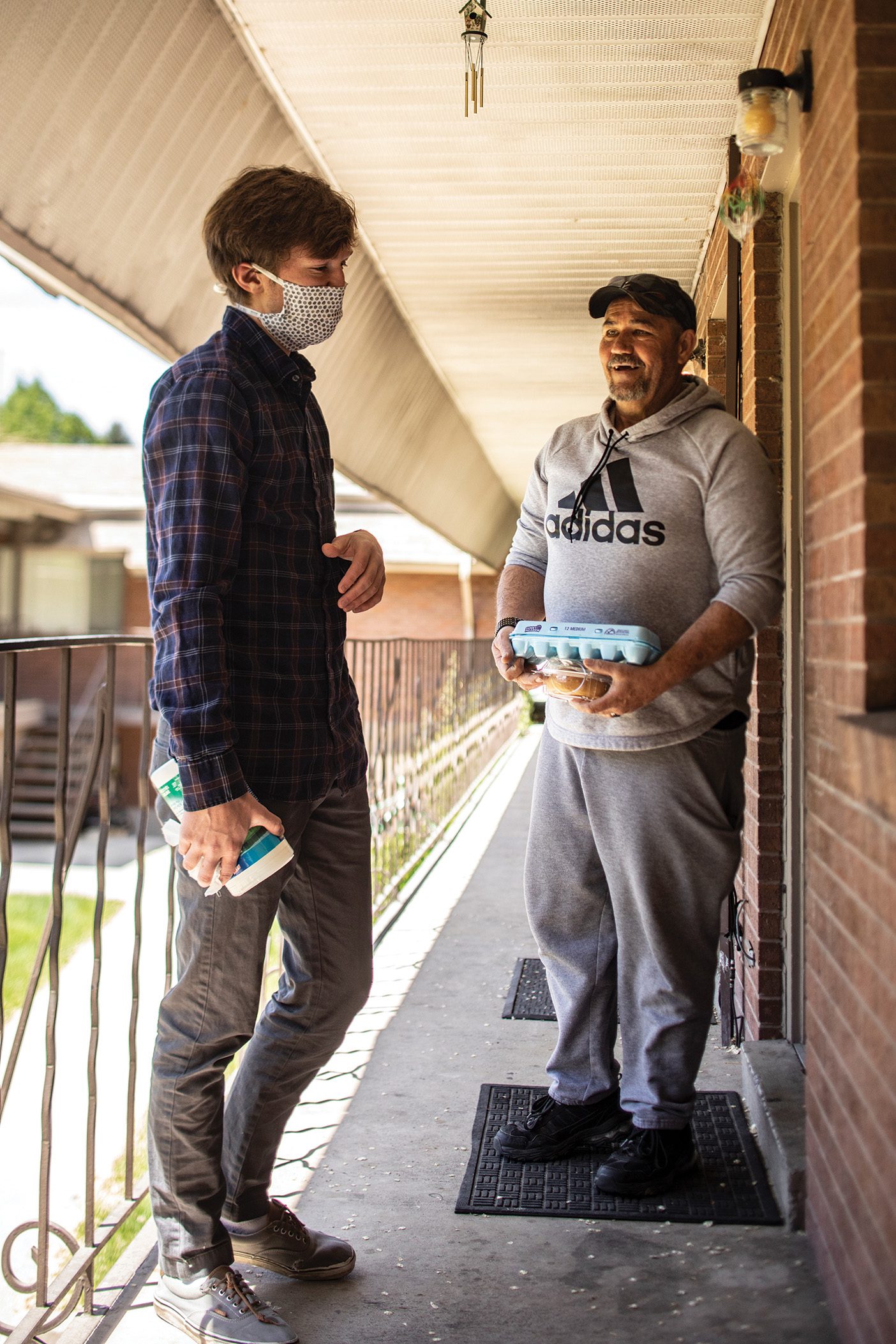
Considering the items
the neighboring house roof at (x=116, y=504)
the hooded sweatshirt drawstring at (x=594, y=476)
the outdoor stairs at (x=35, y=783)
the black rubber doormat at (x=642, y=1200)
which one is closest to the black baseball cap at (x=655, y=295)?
the hooded sweatshirt drawstring at (x=594, y=476)

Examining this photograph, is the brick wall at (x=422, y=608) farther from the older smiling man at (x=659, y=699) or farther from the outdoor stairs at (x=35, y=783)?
the older smiling man at (x=659, y=699)

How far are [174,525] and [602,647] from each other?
88cm

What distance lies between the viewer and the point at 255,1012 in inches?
81.7

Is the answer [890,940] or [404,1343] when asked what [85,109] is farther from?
[404,1343]

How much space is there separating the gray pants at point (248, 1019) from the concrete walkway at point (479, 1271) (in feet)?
0.89

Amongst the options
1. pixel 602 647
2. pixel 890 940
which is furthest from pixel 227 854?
pixel 890 940

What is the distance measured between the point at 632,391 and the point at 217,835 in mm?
1359

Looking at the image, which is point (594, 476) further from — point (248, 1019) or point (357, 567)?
point (248, 1019)

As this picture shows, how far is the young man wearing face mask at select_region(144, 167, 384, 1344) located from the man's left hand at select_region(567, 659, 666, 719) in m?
0.48

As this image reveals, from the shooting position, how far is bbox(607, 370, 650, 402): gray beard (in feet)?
8.30

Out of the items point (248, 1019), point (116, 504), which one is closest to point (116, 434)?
point (116, 504)

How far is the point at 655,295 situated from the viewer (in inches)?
100

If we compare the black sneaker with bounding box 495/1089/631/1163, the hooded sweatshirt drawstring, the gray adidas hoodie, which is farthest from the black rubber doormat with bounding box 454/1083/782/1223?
the hooded sweatshirt drawstring

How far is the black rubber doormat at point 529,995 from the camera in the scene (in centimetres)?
376
